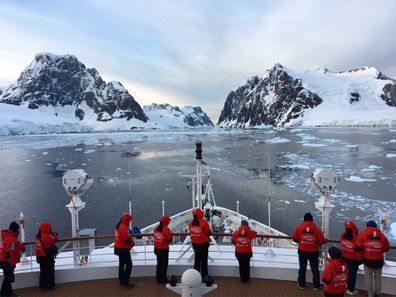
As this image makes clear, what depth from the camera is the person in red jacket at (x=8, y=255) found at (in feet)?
19.0

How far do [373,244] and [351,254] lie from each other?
1.39ft

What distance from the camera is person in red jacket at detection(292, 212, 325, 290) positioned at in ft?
19.9

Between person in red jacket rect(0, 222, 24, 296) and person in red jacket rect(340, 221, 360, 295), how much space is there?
591 cm

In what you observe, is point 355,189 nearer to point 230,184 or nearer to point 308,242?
point 230,184

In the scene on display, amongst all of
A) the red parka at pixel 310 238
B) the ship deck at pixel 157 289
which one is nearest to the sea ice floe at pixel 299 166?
the ship deck at pixel 157 289

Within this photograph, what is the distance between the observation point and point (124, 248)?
6.24 meters

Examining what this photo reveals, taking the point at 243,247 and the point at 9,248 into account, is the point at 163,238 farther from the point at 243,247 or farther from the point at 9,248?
the point at 9,248

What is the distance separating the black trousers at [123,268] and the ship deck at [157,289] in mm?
168

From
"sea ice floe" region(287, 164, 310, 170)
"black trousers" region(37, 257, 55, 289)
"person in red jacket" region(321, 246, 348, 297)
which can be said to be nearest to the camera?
"person in red jacket" region(321, 246, 348, 297)

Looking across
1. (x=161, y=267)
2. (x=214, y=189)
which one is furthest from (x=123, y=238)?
(x=214, y=189)

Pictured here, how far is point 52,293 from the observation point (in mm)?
6148

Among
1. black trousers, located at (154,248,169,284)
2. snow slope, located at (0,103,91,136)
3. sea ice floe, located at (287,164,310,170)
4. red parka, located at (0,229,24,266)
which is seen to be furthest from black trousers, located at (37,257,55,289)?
snow slope, located at (0,103,91,136)

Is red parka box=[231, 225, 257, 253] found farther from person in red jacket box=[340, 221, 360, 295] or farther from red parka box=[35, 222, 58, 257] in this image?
red parka box=[35, 222, 58, 257]

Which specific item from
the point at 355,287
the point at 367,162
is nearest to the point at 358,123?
the point at 367,162
